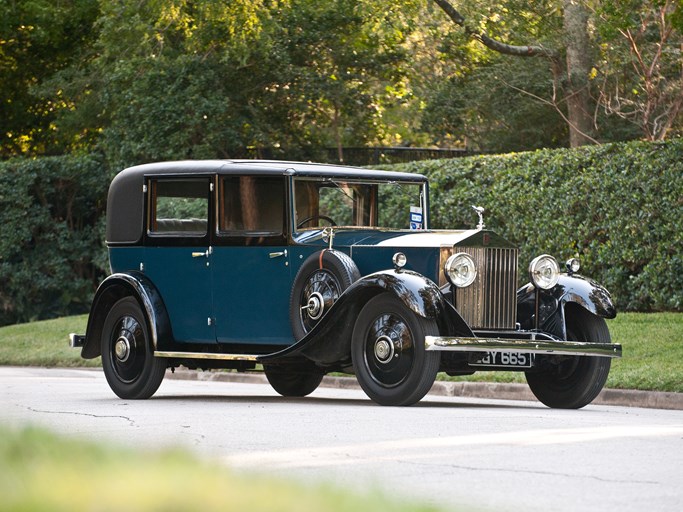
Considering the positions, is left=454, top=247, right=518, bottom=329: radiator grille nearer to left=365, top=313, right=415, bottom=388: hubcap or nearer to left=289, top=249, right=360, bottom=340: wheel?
left=365, top=313, right=415, bottom=388: hubcap

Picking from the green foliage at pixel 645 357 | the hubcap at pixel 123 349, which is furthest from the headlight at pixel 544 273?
the hubcap at pixel 123 349

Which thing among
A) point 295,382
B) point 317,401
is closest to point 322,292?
point 317,401

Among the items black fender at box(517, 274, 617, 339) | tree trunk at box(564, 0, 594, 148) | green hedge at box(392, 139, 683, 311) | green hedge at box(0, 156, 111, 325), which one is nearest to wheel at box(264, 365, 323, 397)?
black fender at box(517, 274, 617, 339)

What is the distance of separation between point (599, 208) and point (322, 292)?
27.2 ft

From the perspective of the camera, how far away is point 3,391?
14.0 m

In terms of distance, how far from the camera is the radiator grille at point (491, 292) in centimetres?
1109

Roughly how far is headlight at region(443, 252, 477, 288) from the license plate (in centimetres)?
65

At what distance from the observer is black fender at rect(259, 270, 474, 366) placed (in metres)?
10.3

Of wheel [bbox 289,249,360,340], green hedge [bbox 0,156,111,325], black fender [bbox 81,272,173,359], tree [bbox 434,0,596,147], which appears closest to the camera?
wheel [bbox 289,249,360,340]

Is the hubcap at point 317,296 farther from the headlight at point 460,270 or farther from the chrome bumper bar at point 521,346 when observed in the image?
the chrome bumper bar at point 521,346

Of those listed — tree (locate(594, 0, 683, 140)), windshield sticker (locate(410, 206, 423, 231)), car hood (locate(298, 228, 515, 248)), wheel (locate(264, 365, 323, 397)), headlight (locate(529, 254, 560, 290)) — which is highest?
tree (locate(594, 0, 683, 140))

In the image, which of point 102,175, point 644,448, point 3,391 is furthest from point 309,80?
point 644,448

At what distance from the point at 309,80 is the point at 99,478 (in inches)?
989

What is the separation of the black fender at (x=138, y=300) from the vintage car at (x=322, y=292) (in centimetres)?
1
